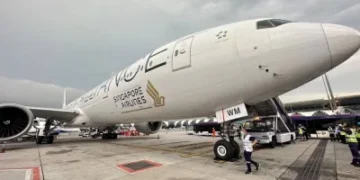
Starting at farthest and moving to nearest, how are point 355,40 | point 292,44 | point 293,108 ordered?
point 293,108
point 292,44
point 355,40

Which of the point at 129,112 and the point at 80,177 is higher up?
the point at 129,112

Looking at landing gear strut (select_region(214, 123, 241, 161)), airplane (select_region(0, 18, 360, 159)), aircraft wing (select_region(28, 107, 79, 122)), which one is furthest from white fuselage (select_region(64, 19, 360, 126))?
aircraft wing (select_region(28, 107, 79, 122))

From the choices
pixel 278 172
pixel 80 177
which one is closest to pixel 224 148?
pixel 278 172

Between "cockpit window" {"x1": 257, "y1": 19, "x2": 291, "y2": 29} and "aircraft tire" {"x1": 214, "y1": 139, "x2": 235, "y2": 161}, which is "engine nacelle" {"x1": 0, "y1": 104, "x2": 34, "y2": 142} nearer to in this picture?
"aircraft tire" {"x1": 214, "y1": 139, "x2": 235, "y2": 161}

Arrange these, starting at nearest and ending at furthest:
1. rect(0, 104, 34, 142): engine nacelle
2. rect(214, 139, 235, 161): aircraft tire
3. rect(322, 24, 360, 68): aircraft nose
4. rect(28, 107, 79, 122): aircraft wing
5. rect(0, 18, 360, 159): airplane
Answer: rect(322, 24, 360, 68): aircraft nose, rect(0, 18, 360, 159): airplane, rect(214, 139, 235, 161): aircraft tire, rect(0, 104, 34, 142): engine nacelle, rect(28, 107, 79, 122): aircraft wing

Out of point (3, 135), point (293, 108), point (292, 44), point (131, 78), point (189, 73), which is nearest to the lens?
point (292, 44)

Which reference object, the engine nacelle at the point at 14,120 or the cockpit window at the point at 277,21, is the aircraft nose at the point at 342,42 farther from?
the engine nacelle at the point at 14,120

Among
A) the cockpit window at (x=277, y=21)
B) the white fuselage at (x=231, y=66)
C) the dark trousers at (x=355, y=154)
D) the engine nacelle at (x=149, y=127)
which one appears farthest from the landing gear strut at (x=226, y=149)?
the engine nacelle at (x=149, y=127)

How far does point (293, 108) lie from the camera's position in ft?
240

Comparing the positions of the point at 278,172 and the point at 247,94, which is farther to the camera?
the point at 247,94

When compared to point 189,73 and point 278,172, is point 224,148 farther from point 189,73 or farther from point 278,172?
point 189,73

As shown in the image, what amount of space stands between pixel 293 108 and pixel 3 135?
254 ft

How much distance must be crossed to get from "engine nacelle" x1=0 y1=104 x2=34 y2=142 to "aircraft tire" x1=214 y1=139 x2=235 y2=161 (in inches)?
403

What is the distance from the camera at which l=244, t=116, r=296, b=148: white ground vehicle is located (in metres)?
11.9
